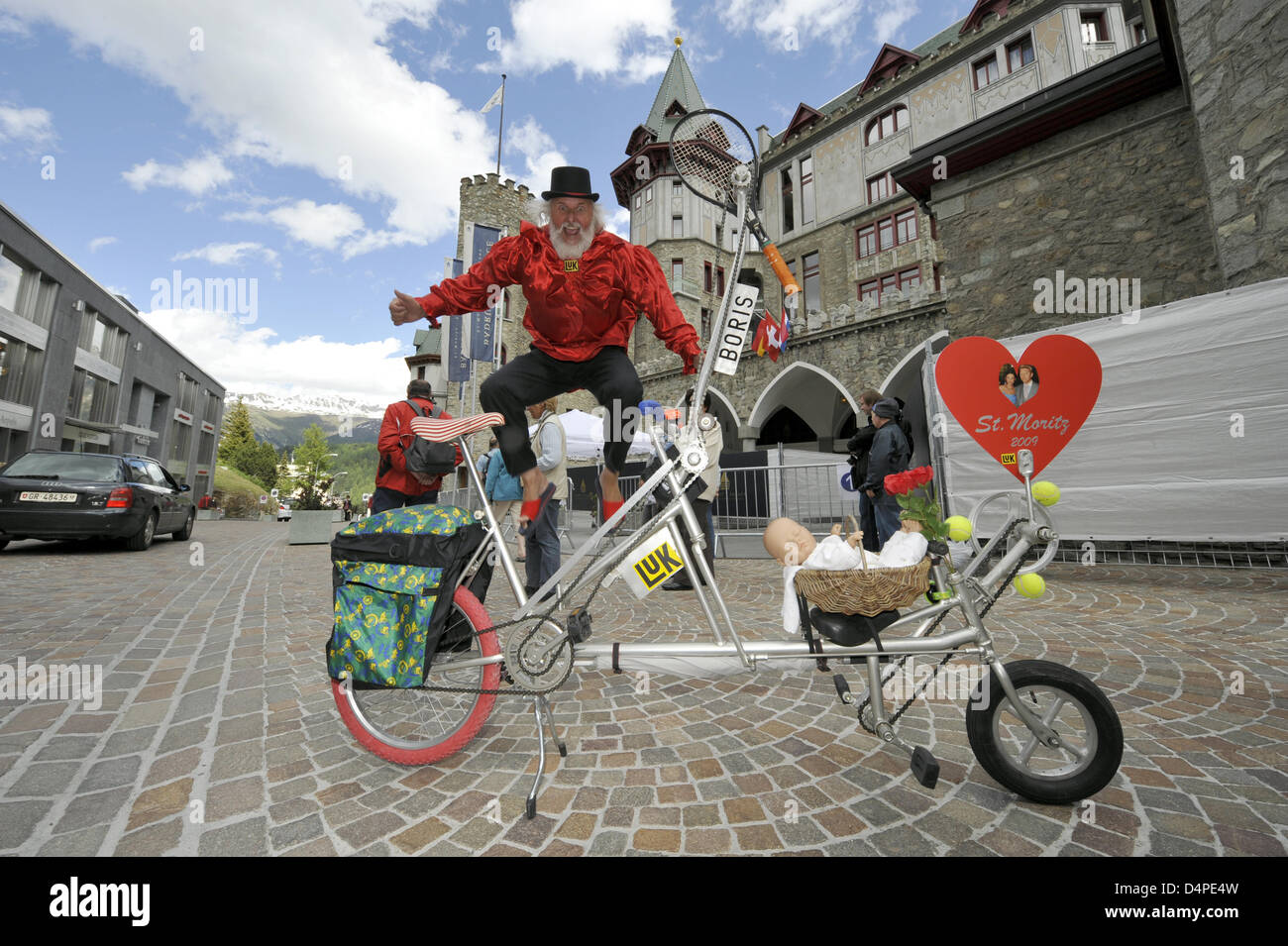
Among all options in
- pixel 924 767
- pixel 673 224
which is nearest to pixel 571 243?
pixel 924 767

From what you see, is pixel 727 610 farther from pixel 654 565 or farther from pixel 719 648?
pixel 654 565

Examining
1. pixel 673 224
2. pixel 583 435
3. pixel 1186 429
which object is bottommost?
pixel 1186 429

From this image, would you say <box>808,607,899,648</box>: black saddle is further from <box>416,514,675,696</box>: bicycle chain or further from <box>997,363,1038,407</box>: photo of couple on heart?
<box>997,363,1038,407</box>: photo of couple on heart

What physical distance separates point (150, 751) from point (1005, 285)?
11.5 metres

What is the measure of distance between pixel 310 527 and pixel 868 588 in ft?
47.0

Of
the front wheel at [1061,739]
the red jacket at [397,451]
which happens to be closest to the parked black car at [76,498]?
the red jacket at [397,451]

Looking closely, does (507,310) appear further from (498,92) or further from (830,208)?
(830,208)

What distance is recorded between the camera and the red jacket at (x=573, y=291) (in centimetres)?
244

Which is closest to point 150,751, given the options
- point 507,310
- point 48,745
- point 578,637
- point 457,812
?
point 48,745

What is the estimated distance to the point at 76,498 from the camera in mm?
7469

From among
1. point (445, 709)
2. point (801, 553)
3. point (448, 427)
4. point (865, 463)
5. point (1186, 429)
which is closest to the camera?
point (801, 553)

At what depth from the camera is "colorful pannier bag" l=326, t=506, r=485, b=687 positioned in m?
1.91

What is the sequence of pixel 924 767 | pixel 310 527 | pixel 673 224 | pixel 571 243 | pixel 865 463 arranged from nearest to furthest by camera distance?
1. pixel 924 767
2. pixel 571 243
3. pixel 865 463
4. pixel 310 527
5. pixel 673 224

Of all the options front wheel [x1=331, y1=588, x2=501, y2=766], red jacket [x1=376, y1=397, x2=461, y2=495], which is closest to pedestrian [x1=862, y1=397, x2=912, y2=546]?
red jacket [x1=376, y1=397, x2=461, y2=495]
